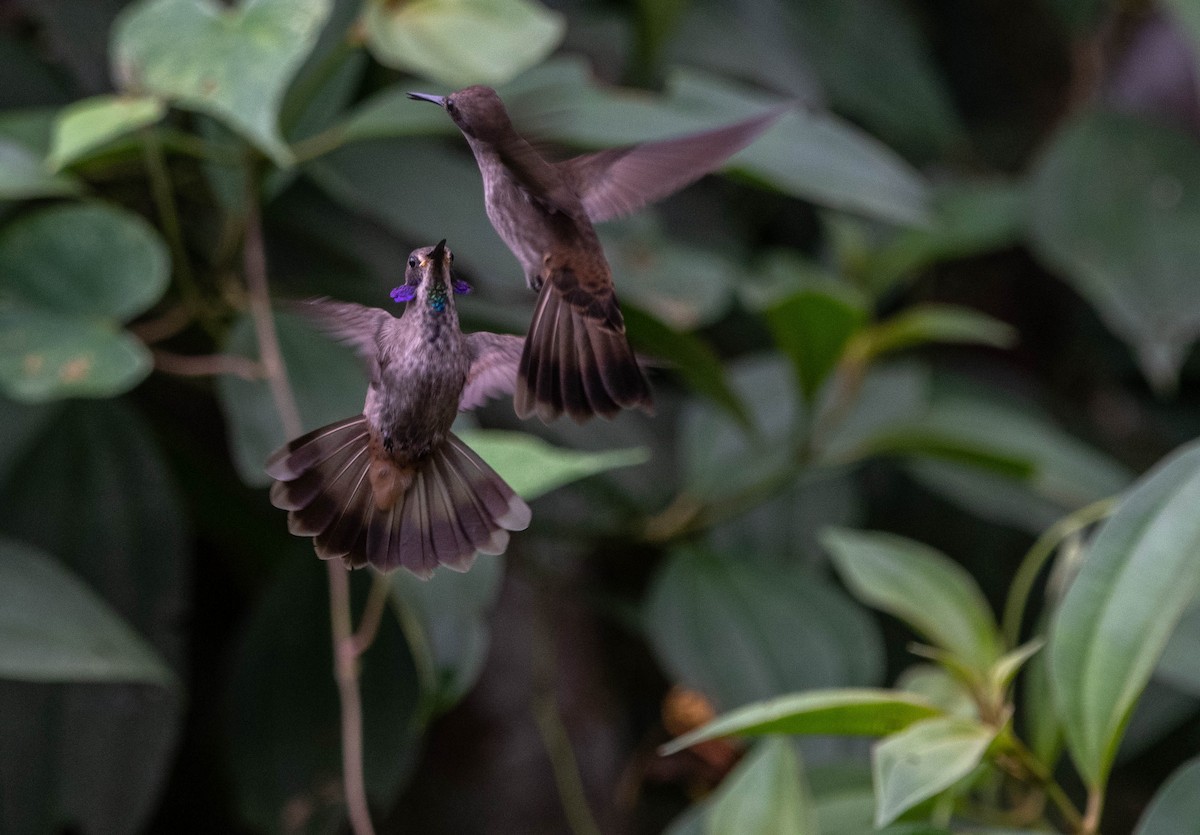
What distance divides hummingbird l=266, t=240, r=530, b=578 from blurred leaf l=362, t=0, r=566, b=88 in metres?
0.58

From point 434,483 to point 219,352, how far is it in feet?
2.99

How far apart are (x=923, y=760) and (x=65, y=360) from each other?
58cm

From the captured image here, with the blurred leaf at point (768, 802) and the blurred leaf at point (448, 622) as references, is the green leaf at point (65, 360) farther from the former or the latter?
the blurred leaf at point (768, 802)

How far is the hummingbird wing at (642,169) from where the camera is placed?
0.38 meters

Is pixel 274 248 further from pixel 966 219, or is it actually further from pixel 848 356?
pixel 966 219

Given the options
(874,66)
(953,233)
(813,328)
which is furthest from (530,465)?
(874,66)

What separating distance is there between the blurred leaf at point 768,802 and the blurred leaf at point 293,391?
0.38 m

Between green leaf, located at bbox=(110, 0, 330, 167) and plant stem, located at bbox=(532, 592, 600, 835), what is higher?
green leaf, located at bbox=(110, 0, 330, 167)

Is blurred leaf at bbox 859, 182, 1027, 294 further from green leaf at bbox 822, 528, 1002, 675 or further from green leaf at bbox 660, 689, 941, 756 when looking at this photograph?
green leaf at bbox 660, 689, 941, 756

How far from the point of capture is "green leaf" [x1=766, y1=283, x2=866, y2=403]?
112cm

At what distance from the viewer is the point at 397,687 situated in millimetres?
1222

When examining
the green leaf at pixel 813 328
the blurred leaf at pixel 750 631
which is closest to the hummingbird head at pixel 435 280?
the green leaf at pixel 813 328

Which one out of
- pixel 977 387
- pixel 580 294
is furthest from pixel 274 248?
pixel 580 294

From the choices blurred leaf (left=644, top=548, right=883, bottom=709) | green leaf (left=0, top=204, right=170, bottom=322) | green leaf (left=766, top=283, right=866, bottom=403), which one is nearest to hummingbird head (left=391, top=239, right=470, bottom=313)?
green leaf (left=0, top=204, right=170, bottom=322)
